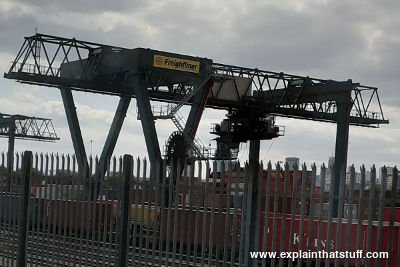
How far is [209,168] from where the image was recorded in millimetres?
7582

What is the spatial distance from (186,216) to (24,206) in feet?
13.1

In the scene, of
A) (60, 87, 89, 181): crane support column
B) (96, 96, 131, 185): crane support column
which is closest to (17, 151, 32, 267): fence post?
(60, 87, 89, 181): crane support column

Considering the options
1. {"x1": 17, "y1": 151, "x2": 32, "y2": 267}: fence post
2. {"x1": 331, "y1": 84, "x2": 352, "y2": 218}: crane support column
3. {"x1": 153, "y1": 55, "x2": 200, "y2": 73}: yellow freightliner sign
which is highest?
{"x1": 153, "y1": 55, "x2": 200, "y2": 73}: yellow freightliner sign

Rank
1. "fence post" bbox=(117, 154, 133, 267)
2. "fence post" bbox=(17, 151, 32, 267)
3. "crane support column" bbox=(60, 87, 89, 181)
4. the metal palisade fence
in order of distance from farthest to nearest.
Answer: "crane support column" bbox=(60, 87, 89, 181) < "fence post" bbox=(17, 151, 32, 267) < "fence post" bbox=(117, 154, 133, 267) < the metal palisade fence

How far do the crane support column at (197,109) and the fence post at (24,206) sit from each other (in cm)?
3468

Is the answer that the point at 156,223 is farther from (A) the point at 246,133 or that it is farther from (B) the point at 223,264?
(A) the point at 246,133

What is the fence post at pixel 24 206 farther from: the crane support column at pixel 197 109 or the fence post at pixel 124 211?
the crane support column at pixel 197 109

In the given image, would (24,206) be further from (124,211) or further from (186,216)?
(186,216)

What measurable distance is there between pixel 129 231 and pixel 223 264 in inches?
78.8

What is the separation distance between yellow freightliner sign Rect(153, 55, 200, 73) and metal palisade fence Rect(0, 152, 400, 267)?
30.8 m

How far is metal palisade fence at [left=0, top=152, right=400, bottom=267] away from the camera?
6.52 m

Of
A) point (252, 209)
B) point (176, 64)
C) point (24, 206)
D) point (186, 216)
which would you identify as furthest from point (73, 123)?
point (252, 209)

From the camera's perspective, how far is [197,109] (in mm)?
46750

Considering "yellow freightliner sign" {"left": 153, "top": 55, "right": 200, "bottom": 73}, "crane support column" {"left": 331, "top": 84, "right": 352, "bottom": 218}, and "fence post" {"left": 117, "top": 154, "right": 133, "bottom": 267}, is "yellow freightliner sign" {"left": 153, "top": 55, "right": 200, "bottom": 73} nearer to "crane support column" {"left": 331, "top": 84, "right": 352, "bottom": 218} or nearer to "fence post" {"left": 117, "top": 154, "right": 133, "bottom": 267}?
"crane support column" {"left": 331, "top": 84, "right": 352, "bottom": 218}
